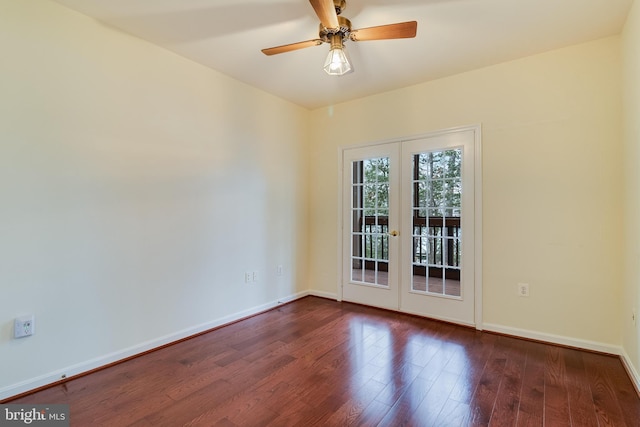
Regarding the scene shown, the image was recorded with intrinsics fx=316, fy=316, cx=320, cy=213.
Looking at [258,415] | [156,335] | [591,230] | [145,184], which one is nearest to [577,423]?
[591,230]

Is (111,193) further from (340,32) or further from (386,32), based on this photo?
(386,32)

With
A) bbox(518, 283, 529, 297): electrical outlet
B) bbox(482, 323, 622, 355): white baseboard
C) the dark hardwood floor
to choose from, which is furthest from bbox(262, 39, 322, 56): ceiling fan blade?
bbox(482, 323, 622, 355): white baseboard

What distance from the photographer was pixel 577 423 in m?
1.73

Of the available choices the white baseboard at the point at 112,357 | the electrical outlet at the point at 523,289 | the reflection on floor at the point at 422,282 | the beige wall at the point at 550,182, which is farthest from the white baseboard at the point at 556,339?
the white baseboard at the point at 112,357

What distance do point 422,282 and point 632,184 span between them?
1.92m

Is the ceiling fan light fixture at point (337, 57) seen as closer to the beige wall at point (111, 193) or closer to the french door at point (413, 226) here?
the beige wall at point (111, 193)

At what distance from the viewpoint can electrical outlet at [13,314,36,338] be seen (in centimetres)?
198

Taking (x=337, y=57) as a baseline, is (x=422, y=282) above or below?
below

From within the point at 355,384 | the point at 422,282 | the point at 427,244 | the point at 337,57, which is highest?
the point at 337,57

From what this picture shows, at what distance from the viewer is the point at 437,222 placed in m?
3.38

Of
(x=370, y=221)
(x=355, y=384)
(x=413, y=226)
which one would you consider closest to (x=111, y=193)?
(x=355, y=384)

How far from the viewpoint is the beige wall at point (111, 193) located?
6.59 ft

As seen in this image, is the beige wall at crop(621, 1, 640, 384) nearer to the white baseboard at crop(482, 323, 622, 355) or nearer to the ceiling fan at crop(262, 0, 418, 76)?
the white baseboard at crop(482, 323, 622, 355)

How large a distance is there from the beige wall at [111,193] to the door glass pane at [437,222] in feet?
6.00
